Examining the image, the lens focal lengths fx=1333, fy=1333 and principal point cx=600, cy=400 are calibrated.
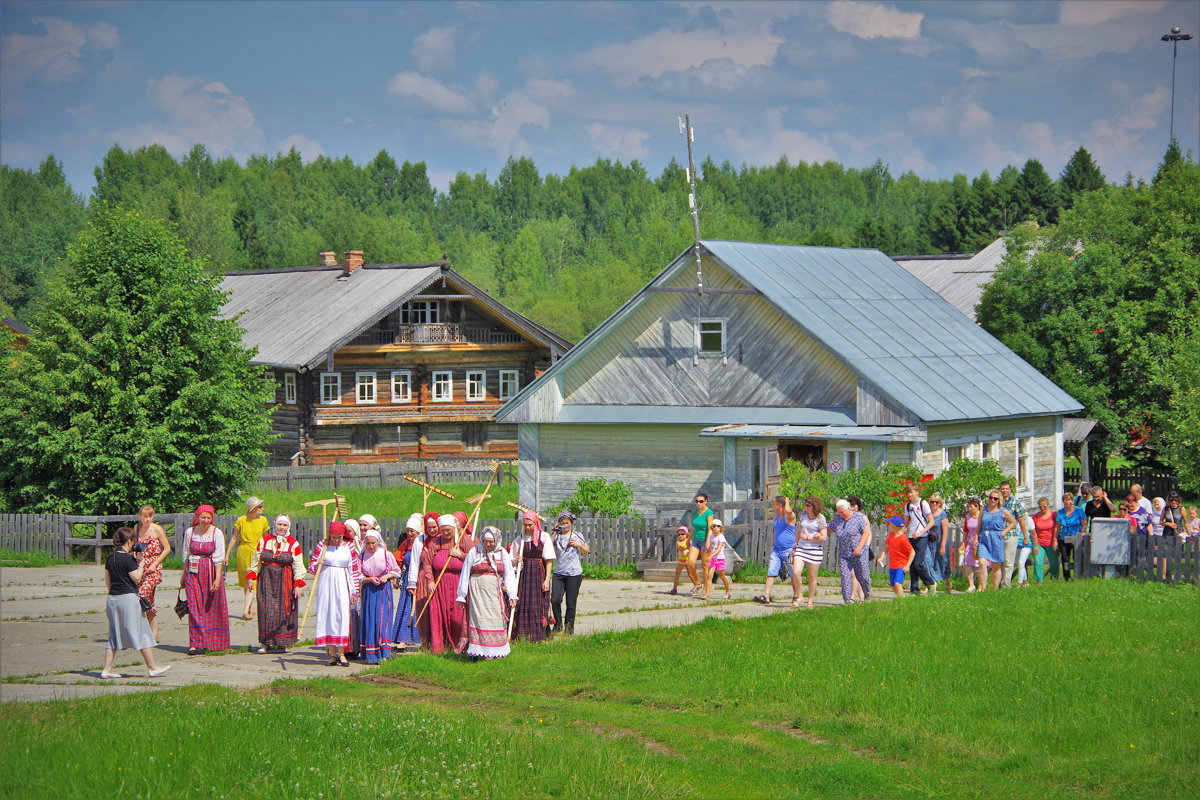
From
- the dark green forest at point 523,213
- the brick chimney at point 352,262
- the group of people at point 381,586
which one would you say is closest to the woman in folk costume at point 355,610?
the group of people at point 381,586

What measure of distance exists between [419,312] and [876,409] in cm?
2659

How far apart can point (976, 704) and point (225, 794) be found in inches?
275

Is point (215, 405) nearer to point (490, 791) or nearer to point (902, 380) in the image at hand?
point (902, 380)

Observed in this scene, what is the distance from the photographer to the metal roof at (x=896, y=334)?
29328mm

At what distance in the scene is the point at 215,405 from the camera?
3034 centimetres

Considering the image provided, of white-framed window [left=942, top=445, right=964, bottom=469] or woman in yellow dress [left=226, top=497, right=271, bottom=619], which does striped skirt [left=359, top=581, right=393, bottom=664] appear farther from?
white-framed window [left=942, top=445, right=964, bottom=469]

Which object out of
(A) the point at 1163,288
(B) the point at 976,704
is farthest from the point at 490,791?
(A) the point at 1163,288

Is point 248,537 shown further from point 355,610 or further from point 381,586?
point 381,586

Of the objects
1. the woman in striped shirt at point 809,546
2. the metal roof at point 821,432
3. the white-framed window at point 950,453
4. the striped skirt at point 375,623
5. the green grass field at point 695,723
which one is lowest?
the green grass field at point 695,723

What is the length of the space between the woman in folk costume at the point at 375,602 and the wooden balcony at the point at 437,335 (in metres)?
34.6

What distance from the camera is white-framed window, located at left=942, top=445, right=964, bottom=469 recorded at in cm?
2911

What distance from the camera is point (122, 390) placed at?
2977 centimetres

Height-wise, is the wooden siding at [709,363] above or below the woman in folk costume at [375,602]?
above

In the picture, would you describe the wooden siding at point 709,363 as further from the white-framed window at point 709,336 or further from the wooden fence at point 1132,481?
the wooden fence at point 1132,481
